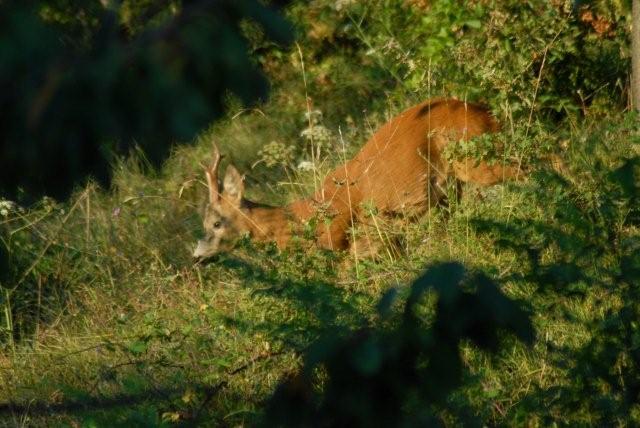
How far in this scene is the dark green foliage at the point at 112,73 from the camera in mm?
1709

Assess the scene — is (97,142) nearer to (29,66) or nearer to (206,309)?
(29,66)

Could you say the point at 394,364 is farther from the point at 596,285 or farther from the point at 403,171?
the point at 403,171

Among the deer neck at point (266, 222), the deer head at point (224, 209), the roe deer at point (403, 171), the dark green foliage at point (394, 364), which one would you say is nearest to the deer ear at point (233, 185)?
the deer head at point (224, 209)

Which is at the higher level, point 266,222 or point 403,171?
point 403,171

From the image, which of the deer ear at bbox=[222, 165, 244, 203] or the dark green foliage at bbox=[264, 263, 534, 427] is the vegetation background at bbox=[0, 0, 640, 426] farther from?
the deer ear at bbox=[222, 165, 244, 203]

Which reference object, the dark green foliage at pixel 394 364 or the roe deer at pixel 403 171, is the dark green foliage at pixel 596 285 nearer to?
the dark green foliage at pixel 394 364

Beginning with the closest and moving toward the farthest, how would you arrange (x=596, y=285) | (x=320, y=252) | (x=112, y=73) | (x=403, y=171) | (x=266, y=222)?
(x=112, y=73) → (x=596, y=285) → (x=320, y=252) → (x=403, y=171) → (x=266, y=222)

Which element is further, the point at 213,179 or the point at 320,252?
the point at 213,179

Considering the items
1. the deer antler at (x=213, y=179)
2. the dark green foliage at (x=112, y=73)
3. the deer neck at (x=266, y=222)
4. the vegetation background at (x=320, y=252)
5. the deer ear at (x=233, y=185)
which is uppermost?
the dark green foliage at (x=112, y=73)

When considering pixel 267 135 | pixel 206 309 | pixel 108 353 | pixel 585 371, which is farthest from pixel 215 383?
pixel 267 135

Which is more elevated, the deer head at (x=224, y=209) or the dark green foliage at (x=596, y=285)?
the dark green foliage at (x=596, y=285)

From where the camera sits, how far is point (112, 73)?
67.8 inches

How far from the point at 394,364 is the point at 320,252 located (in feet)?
13.6

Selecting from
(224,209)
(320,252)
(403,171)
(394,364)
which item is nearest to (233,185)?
(224,209)
